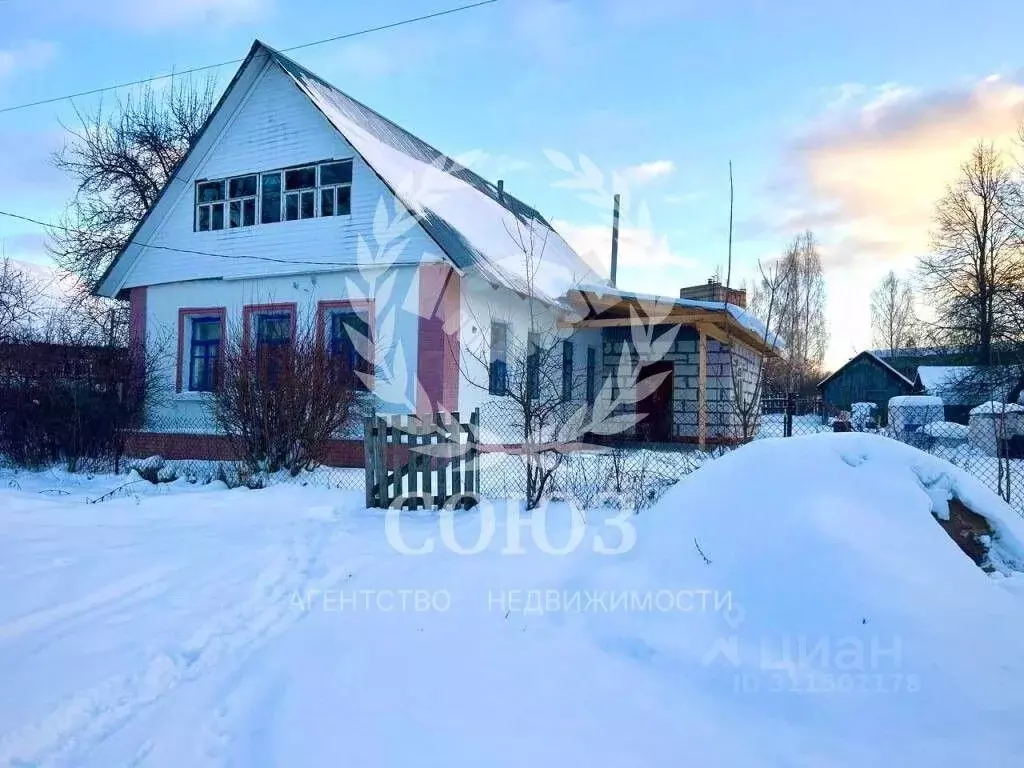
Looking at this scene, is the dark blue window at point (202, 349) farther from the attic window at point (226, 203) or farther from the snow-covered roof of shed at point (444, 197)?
the snow-covered roof of shed at point (444, 197)

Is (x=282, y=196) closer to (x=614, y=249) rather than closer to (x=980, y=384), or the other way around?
(x=614, y=249)

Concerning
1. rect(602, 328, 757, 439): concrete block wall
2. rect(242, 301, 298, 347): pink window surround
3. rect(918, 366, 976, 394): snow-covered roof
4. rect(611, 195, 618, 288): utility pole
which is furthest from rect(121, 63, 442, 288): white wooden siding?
rect(918, 366, 976, 394): snow-covered roof

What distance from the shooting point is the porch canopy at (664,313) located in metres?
11.9

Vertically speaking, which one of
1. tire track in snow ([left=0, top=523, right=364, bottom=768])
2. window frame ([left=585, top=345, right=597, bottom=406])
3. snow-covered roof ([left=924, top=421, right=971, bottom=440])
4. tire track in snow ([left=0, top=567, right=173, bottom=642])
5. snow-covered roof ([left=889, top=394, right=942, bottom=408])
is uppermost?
window frame ([left=585, top=345, right=597, bottom=406])

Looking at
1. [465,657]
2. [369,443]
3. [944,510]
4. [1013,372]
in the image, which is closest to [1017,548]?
[944,510]

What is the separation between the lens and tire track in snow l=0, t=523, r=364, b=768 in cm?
271

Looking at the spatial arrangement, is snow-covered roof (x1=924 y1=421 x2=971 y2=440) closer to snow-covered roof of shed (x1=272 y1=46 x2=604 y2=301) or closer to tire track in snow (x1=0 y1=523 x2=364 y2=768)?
snow-covered roof of shed (x1=272 y1=46 x2=604 y2=301)

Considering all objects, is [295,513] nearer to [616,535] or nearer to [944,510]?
[616,535]

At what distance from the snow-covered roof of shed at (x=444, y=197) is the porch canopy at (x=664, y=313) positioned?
77 cm

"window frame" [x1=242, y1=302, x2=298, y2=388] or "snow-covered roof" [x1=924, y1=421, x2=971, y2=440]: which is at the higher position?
"window frame" [x1=242, y1=302, x2=298, y2=388]

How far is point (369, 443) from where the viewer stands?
743cm

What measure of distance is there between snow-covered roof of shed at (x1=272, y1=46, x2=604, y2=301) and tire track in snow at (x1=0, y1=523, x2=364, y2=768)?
6138mm

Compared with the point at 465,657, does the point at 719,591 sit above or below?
above

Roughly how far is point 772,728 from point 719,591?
0.92 m
